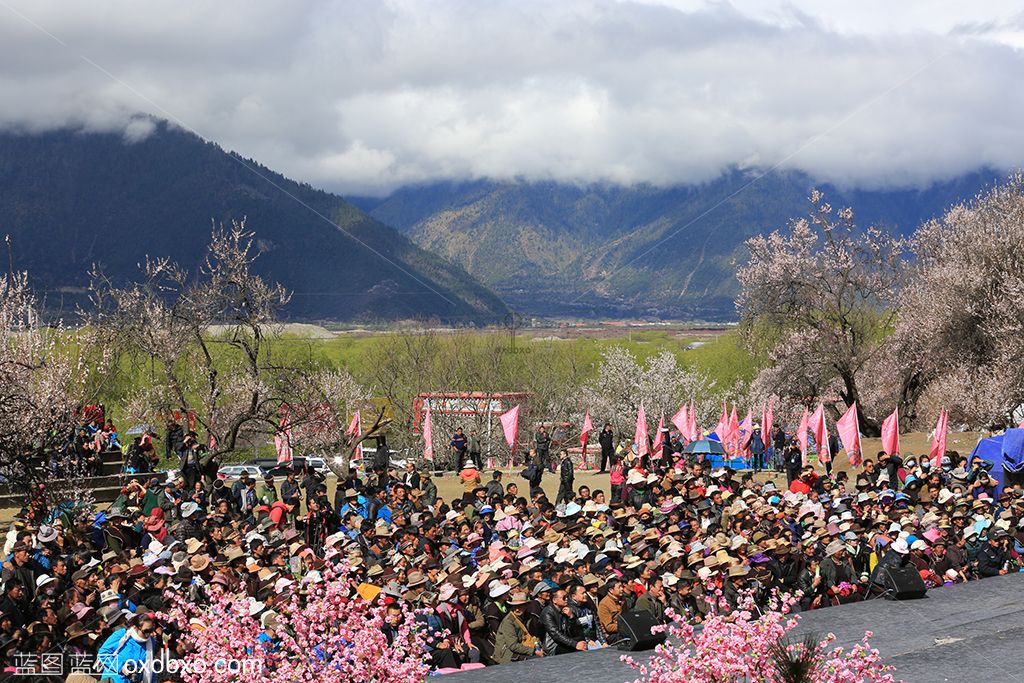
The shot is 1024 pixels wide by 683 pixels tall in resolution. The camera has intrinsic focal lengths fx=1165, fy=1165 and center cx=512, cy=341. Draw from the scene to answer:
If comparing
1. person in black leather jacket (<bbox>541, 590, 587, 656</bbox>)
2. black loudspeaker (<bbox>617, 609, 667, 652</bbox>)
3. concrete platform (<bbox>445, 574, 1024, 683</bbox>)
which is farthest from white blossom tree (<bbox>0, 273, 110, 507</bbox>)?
black loudspeaker (<bbox>617, 609, 667, 652</bbox>)

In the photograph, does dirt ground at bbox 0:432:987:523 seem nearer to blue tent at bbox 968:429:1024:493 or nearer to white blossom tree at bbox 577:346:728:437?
blue tent at bbox 968:429:1024:493

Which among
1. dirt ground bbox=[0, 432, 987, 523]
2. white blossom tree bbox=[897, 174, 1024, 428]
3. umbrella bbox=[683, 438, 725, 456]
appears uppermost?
white blossom tree bbox=[897, 174, 1024, 428]

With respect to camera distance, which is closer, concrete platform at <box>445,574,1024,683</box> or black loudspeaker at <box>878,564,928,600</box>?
concrete platform at <box>445,574,1024,683</box>

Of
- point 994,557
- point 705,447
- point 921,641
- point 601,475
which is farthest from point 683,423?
point 921,641

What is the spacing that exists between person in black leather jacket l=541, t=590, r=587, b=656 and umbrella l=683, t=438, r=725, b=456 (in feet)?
80.2

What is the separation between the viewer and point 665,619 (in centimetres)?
1579

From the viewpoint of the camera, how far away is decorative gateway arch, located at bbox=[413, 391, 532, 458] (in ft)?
201

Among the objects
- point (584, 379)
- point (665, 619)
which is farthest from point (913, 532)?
point (584, 379)

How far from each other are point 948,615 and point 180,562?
10789 millimetres

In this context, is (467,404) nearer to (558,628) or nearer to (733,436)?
(733,436)

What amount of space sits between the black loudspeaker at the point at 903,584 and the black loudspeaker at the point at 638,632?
442 cm

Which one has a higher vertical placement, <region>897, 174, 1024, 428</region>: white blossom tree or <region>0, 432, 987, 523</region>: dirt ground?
<region>897, 174, 1024, 428</region>: white blossom tree

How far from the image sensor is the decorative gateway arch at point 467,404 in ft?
201

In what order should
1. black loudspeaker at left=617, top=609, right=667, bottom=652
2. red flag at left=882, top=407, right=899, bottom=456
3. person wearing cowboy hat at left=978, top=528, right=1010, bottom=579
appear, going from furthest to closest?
1. red flag at left=882, top=407, right=899, bottom=456
2. person wearing cowboy hat at left=978, top=528, right=1010, bottom=579
3. black loudspeaker at left=617, top=609, right=667, bottom=652
